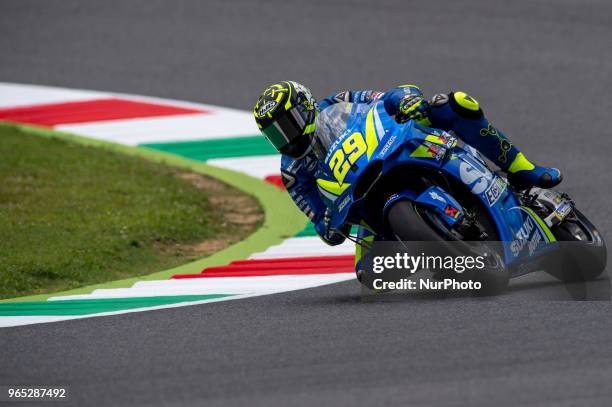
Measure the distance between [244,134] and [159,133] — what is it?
42.1 inches

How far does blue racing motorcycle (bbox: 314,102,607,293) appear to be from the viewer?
7.54 meters

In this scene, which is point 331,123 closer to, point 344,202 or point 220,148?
point 344,202

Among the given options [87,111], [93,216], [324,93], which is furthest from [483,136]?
[87,111]

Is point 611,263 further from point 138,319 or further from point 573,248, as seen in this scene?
point 138,319

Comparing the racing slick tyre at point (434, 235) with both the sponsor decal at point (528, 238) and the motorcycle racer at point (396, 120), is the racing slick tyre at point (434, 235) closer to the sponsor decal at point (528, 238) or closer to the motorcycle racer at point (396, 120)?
the sponsor decal at point (528, 238)

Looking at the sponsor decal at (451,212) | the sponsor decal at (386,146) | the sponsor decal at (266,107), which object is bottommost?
the sponsor decal at (451,212)

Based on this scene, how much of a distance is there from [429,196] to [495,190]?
0.52 meters

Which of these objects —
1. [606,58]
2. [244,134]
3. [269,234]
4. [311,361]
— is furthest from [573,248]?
[606,58]

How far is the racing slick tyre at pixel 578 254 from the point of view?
8070 mm

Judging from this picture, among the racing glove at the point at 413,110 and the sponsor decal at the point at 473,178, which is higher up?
the racing glove at the point at 413,110

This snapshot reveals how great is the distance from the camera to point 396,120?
7949mm

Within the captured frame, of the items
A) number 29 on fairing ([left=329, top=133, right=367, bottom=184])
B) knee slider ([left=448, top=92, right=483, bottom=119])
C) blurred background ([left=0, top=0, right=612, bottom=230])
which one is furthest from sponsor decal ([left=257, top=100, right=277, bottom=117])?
blurred background ([left=0, top=0, right=612, bottom=230])

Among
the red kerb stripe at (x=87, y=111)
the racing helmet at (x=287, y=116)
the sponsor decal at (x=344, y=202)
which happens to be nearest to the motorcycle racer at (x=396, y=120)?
the racing helmet at (x=287, y=116)

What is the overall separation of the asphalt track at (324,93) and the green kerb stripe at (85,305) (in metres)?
0.45
